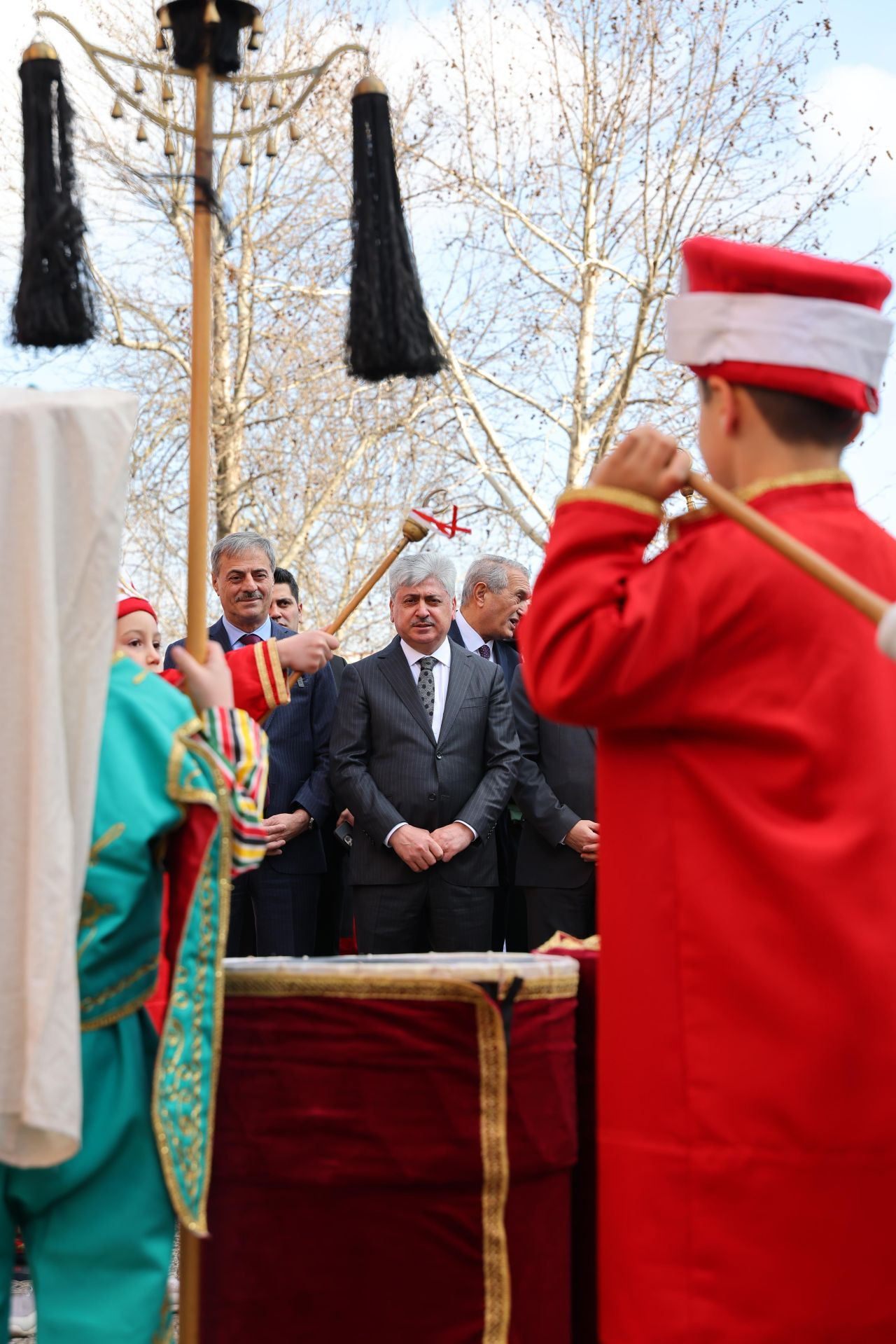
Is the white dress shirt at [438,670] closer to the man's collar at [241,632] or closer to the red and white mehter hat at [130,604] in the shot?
the man's collar at [241,632]

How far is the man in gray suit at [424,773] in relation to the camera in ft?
21.1

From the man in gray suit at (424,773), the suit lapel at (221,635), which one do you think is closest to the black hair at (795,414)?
the man in gray suit at (424,773)

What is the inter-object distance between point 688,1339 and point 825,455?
1476 millimetres

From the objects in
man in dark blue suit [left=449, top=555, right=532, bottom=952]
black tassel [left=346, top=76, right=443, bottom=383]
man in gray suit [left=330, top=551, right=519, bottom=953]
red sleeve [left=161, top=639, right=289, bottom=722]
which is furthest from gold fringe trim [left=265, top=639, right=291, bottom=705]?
man in dark blue suit [left=449, top=555, right=532, bottom=952]

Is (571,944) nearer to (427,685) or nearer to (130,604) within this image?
(130,604)

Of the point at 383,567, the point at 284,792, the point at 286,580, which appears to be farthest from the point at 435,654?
the point at 383,567

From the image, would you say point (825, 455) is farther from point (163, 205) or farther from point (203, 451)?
point (163, 205)

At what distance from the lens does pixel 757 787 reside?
2.55 m

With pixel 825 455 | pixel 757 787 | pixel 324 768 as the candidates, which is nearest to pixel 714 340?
pixel 825 455

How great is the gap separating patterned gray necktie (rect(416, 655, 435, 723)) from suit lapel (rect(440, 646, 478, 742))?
0.19 feet

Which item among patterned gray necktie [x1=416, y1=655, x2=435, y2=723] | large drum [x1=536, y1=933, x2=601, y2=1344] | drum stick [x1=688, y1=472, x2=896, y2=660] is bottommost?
large drum [x1=536, y1=933, x2=601, y2=1344]

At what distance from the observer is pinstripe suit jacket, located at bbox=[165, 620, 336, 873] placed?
680cm

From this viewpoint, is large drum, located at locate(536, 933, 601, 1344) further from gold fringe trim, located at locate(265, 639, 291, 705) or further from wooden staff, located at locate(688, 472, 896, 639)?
wooden staff, located at locate(688, 472, 896, 639)

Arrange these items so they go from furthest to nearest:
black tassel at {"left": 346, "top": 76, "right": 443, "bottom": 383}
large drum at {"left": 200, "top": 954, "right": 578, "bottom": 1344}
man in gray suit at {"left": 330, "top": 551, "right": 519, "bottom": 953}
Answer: man in gray suit at {"left": 330, "top": 551, "right": 519, "bottom": 953} → black tassel at {"left": 346, "top": 76, "right": 443, "bottom": 383} → large drum at {"left": 200, "top": 954, "right": 578, "bottom": 1344}
